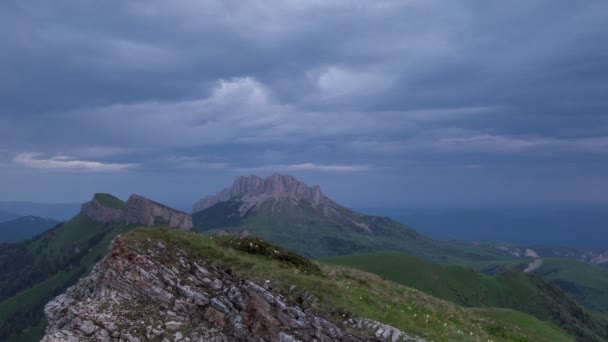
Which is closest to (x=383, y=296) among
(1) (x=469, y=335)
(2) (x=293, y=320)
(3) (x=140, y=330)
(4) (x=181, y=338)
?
(1) (x=469, y=335)

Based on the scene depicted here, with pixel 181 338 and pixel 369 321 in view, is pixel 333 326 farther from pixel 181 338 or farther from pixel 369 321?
pixel 181 338

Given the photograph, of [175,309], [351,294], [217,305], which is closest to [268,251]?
[217,305]

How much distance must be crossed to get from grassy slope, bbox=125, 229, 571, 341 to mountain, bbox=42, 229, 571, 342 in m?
0.09

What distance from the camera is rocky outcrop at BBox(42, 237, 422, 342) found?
22.6 metres

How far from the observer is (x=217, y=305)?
2538cm

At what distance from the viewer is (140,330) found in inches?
888

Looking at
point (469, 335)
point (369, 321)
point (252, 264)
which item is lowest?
point (469, 335)

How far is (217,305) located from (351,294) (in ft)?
29.1

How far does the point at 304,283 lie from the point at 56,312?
16.2 metres

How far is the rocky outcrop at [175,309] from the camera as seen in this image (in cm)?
2259

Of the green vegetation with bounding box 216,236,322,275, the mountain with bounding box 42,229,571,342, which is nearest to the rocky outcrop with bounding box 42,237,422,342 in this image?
the mountain with bounding box 42,229,571,342

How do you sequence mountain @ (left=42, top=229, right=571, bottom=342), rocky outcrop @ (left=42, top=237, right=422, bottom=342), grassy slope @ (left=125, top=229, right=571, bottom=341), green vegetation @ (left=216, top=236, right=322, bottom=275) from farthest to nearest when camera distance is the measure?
green vegetation @ (left=216, top=236, right=322, bottom=275), grassy slope @ (left=125, top=229, right=571, bottom=341), mountain @ (left=42, top=229, right=571, bottom=342), rocky outcrop @ (left=42, top=237, right=422, bottom=342)

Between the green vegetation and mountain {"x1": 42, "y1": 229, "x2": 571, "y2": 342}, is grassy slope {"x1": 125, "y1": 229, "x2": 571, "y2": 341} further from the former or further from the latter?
the green vegetation

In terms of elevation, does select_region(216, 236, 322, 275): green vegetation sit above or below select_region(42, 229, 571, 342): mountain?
above
